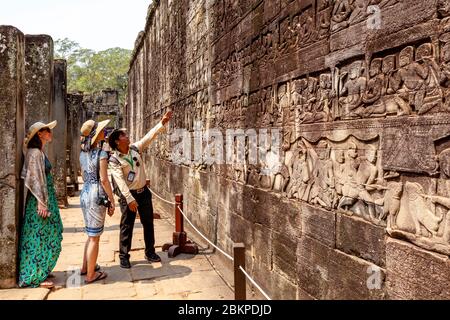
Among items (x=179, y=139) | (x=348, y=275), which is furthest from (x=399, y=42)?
(x=179, y=139)

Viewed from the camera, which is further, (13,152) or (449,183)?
(13,152)

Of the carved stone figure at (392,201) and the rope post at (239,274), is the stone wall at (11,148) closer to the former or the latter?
the rope post at (239,274)

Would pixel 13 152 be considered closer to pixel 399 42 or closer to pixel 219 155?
pixel 219 155

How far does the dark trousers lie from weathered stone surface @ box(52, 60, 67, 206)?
5984 millimetres

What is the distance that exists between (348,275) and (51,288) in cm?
337

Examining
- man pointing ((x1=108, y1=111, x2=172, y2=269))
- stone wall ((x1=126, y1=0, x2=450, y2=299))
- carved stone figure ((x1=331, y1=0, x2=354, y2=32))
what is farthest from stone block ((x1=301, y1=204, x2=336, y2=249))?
man pointing ((x1=108, y1=111, x2=172, y2=269))

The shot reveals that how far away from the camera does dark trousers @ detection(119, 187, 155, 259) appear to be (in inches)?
196

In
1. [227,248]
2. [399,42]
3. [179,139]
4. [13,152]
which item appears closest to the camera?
[399,42]

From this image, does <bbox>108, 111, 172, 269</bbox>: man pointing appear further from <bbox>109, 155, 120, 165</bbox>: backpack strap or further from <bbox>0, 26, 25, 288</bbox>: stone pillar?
<bbox>0, 26, 25, 288</bbox>: stone pillar

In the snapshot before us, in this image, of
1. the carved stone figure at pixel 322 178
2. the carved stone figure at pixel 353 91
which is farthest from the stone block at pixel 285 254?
the carved stone figure at pixel 353 91

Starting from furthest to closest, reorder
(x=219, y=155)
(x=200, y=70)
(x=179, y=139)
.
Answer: (x=179, y=139) → (x=200, y=70) → (x=219, y=155)

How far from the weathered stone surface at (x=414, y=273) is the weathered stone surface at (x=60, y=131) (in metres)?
9.74

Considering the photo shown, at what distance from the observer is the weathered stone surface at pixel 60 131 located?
406 inches

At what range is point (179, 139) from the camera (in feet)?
26.8
